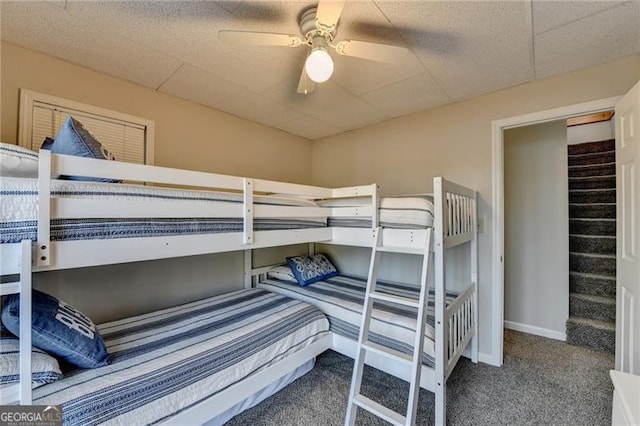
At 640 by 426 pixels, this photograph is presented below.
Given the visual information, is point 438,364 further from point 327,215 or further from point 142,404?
point 142,404

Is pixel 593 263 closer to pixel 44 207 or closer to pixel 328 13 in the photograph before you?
pixel 328 13

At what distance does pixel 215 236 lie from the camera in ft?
4.91

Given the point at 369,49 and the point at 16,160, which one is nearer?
the point at 16,160

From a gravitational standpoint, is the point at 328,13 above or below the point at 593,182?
above

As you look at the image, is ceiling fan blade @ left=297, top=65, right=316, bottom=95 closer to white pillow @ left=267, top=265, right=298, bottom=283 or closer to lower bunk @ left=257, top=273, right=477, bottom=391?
lower bunk @ left=257, top=273, right=477, bottom=391

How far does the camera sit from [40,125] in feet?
5.95

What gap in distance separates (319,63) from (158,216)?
1076mm

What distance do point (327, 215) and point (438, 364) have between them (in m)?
1.26

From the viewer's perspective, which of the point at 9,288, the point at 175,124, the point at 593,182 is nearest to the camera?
the point at 9,288

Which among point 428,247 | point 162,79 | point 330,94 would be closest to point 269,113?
point 330,94

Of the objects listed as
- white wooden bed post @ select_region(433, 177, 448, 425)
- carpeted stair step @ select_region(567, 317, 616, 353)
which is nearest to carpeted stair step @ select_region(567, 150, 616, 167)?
carpeted stair step @ select_region(567, 317, 616, 353)

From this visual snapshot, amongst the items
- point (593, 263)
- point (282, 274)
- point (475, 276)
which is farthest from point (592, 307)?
point (282, 274)

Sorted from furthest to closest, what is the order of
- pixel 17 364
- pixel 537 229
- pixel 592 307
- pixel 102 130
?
pixel 537 229 < pixel 592 307 < pixel 102 130 < pixel 17 364

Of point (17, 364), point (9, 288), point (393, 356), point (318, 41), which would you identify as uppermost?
point (318, 41)
